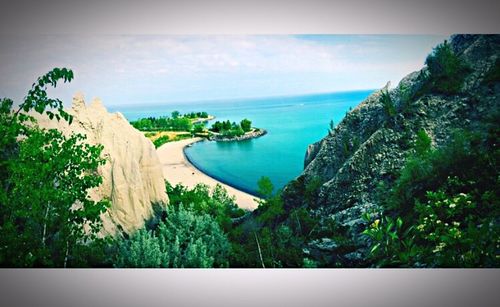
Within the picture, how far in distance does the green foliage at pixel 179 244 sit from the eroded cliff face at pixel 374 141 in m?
0.88

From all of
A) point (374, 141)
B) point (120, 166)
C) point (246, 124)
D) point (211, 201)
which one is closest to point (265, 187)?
point (211, 201)

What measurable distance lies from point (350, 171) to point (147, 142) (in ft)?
7.31

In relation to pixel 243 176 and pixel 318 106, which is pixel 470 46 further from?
pixel 243 176

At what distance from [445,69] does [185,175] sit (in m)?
2.99

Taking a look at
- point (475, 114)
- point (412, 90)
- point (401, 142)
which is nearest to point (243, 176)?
point (401, 142)

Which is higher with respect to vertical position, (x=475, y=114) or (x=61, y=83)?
(x=61, y=83)

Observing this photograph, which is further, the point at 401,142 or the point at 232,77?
the point at 232,77

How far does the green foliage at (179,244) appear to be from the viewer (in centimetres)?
468

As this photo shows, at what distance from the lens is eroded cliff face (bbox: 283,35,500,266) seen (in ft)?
15.4

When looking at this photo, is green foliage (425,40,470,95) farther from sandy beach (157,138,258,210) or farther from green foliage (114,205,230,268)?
green foliage (114,205,230,268)

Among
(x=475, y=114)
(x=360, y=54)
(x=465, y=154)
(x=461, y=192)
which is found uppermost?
(x=360, y=54)

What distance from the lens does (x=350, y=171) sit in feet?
16.0

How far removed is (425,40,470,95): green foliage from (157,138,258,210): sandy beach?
2320 millimetres

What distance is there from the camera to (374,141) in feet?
16.0
